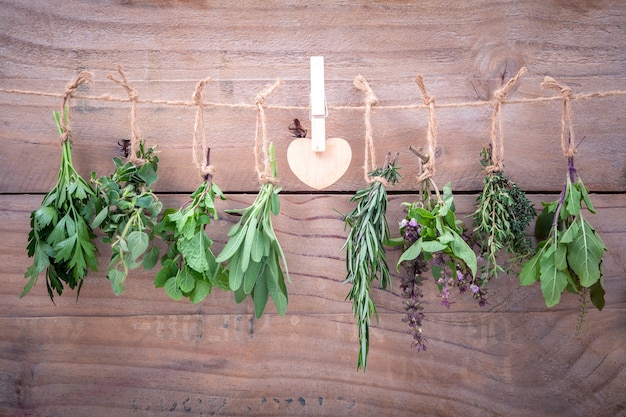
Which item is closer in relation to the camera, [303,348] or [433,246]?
[433,246]

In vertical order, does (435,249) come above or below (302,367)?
above

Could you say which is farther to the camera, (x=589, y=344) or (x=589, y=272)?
(x=589, y=344)

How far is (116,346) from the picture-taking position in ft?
3.98

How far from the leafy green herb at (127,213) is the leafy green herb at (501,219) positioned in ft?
2.11

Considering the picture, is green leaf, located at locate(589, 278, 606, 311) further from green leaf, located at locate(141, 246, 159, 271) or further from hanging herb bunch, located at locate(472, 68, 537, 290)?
green leaf, located at locate(141, 246, 159, 271)

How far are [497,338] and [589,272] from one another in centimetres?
28

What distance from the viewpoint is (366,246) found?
103 cm

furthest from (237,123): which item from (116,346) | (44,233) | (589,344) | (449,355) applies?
(589,344)

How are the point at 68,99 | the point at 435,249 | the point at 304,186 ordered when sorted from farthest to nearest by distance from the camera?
the point at 304,186, the point at 68,99, the point at 435,249

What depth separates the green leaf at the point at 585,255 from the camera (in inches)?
39.3

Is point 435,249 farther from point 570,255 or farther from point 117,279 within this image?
point 117,279

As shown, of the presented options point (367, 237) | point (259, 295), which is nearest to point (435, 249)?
point (367, 237)

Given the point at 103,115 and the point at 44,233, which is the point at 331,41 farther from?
the point at 44,233

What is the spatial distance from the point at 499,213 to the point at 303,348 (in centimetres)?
52
